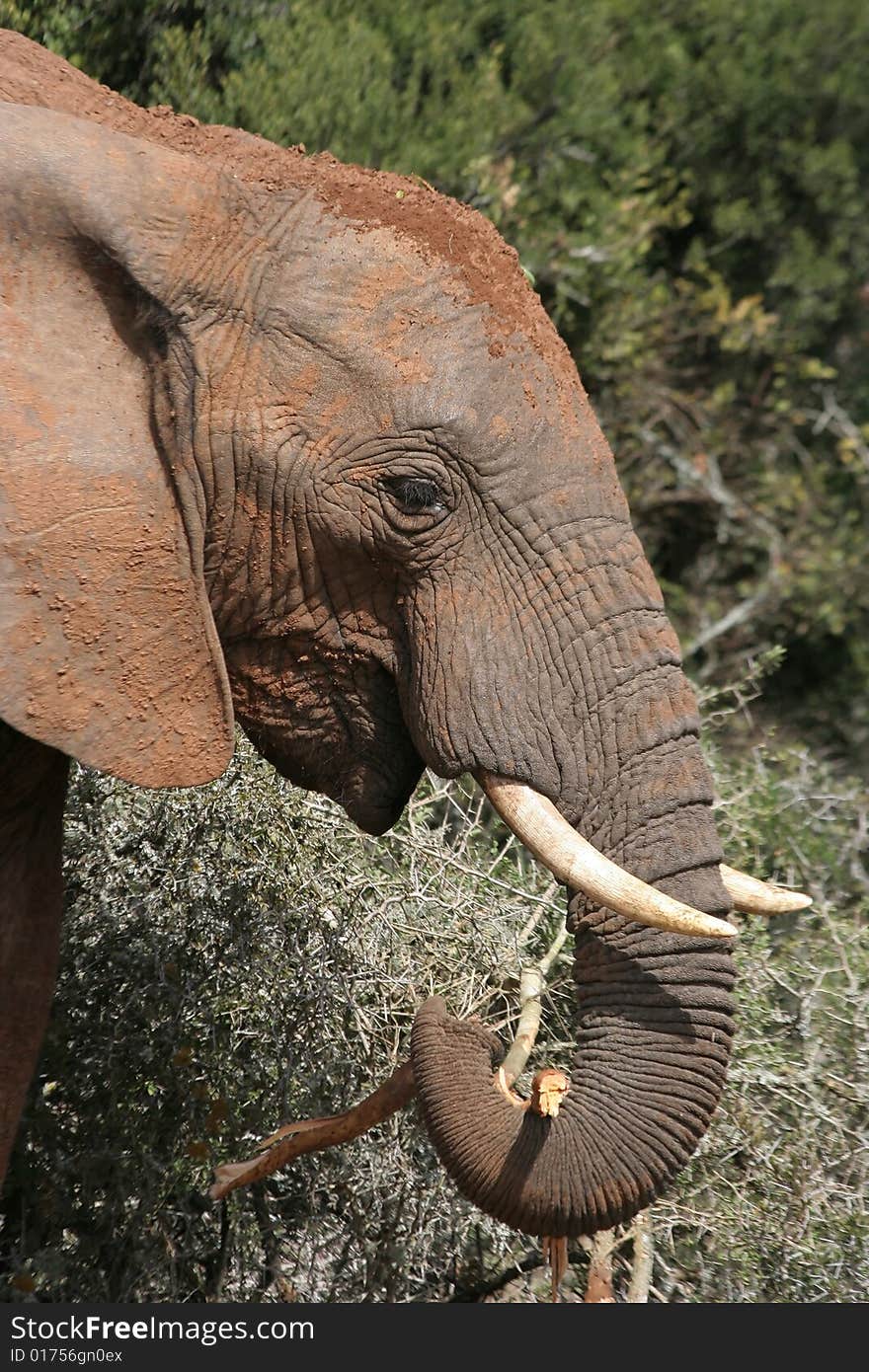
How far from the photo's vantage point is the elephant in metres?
2.75

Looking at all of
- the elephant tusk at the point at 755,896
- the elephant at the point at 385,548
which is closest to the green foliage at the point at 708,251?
the elephant at the point at 385,548

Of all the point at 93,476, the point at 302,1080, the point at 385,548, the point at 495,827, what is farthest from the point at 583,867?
the point at 495,827

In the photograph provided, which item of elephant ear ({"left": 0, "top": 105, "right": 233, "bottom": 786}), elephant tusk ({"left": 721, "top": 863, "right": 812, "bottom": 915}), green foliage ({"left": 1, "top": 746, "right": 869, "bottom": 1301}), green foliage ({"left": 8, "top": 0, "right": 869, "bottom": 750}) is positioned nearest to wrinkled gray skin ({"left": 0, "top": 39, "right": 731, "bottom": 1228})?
elephant ear ({"left": 0, "top": 105, "right": 233, "bottom": 786})

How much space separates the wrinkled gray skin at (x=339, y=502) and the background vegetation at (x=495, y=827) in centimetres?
137

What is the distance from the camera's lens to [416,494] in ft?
9.23

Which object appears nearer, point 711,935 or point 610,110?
point 711,935

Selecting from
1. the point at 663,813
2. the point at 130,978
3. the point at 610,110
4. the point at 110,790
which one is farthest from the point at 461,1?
the point at 663,813

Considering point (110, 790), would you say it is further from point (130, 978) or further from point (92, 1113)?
point (92, 1113)

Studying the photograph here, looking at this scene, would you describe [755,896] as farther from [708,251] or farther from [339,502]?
[708,251]

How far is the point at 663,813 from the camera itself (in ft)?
9.09

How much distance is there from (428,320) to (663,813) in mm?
846

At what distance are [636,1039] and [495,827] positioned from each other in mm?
2472

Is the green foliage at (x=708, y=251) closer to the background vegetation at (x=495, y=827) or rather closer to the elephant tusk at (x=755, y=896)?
the background vegetation at (x=495, y=827)

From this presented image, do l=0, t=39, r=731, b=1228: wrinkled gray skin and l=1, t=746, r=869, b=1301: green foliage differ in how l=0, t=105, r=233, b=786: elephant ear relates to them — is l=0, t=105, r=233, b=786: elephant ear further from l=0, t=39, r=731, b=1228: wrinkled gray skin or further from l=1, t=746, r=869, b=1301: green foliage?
l=1, t=746, r=869, b=1301: green foliage
